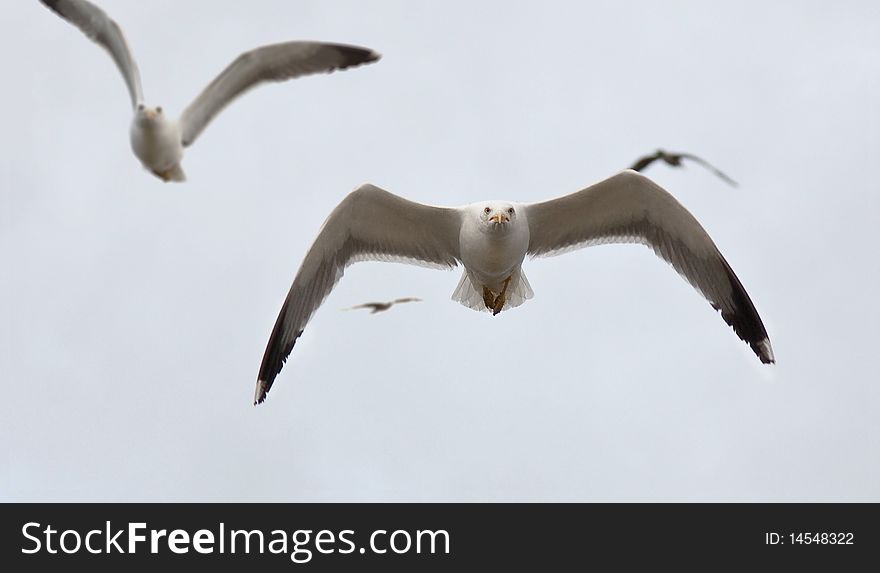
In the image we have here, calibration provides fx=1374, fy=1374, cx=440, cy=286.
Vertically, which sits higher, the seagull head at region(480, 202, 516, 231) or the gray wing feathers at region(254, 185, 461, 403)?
the gray wing feathers at region(254, 185, 461, 403)

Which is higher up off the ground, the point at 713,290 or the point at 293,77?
the point at 293,77

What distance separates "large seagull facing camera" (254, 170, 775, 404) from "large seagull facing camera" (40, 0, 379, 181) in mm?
2968

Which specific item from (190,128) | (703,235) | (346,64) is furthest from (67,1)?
(703,235)

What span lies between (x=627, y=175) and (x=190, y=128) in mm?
5800

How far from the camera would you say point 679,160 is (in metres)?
10.4

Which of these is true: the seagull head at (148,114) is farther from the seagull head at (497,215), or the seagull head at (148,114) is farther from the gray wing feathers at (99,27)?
the seagull head at (497,215)

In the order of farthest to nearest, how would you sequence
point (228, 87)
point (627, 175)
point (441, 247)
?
point (228, 87) < point (441, 247) < point (627, 175)

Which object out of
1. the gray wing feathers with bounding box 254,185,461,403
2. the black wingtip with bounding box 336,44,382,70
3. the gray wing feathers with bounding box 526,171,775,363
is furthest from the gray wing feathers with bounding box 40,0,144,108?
the gray wing feathers with bounding box 526,171,775,363

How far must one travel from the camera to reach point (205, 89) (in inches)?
524

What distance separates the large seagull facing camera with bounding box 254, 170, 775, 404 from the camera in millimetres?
9359

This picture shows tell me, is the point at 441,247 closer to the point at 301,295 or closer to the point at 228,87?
the point at 301,295

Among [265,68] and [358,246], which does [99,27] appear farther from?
[358,246]

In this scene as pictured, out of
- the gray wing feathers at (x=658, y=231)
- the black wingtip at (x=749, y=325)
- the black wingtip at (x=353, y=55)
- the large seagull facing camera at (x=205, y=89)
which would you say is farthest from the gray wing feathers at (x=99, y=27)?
the black wingtip at (x=749, y=325)

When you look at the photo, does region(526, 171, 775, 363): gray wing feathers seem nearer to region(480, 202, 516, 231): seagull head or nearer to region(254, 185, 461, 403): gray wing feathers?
region(480, 202, 516, 231): seagull head
